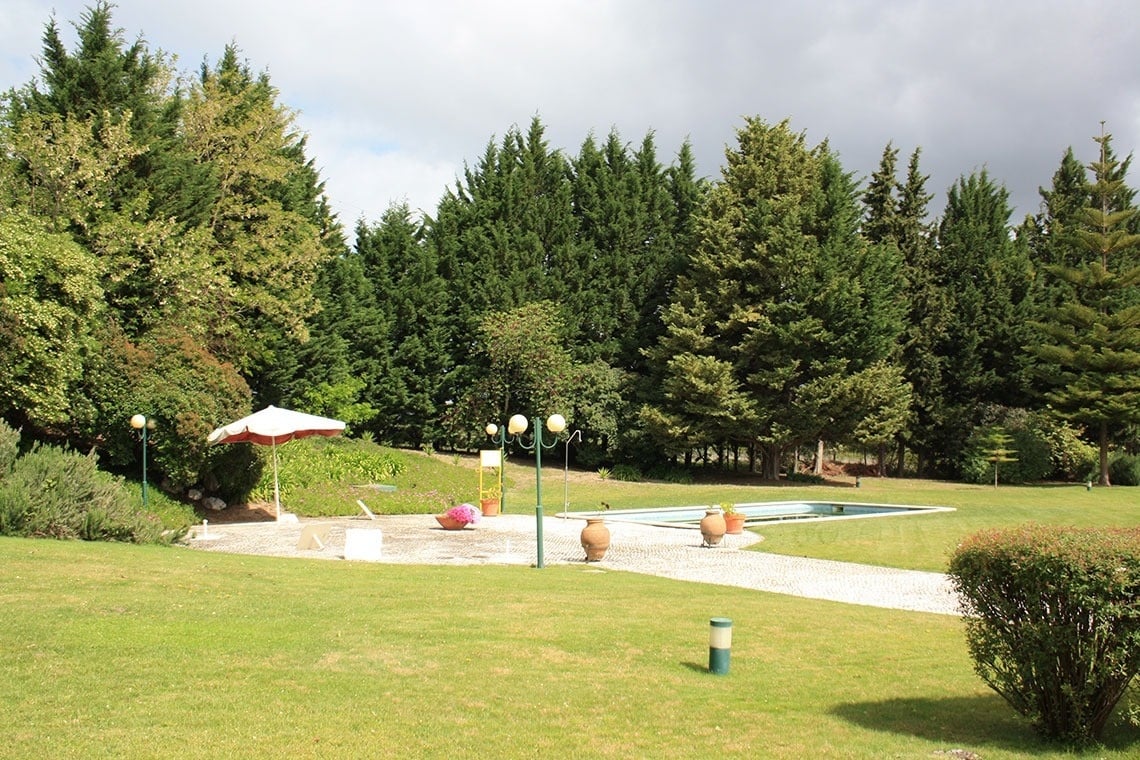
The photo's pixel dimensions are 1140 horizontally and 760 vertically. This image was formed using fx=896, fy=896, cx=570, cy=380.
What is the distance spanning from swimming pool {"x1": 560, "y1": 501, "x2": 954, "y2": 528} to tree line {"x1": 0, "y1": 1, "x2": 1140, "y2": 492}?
5617mm

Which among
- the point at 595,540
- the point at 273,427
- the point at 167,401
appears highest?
the point at 167,401

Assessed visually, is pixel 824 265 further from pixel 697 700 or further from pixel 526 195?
pixel 697 700

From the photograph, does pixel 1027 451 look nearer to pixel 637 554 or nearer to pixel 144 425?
pixel 637 554

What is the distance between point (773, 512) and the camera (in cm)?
2681

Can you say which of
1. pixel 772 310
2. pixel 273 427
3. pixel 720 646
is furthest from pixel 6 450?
pixel 772 310

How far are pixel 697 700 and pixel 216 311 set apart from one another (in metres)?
A: 23.7

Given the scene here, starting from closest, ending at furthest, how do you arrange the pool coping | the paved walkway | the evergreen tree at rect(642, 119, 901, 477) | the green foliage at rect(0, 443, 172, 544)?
1. the paved walkway
2. the green foliage at rect(0, 443, 172, 544)
3. the pool coping
4. the evergreen tree at rect(642, 119, 901, 477)

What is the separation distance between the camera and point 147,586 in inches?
354

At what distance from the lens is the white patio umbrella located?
18.4 m

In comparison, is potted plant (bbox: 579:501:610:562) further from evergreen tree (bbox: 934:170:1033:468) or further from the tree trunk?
evergreen tree (bbox: 934:170:1033:468)

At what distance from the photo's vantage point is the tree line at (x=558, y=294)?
22109 mm

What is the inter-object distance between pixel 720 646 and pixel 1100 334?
3281 centimetres

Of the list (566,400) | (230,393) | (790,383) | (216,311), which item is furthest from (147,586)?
(790,383)

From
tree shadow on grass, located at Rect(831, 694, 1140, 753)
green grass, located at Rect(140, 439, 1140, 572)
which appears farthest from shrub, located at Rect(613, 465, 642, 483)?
tree shadow on grass, located at Rect(831, 694, 1140, 753)
